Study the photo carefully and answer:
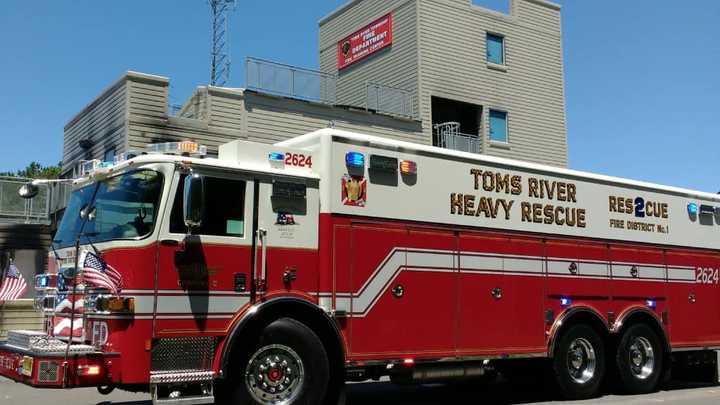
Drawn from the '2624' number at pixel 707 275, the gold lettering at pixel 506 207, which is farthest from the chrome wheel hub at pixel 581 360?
the '2624' number at pixel 707 275

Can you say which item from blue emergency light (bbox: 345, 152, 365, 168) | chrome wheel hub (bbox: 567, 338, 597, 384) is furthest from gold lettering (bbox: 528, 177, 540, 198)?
blue emergency light (bbox: 345, 152, 365, 168)

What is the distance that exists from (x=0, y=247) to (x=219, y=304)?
53.8 feet

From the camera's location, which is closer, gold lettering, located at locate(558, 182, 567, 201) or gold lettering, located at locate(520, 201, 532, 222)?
gold lettering, located at locate(520, 201, 532, 222)

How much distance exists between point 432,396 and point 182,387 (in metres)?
5.22

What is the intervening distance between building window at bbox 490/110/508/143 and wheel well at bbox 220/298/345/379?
1816 centimetres

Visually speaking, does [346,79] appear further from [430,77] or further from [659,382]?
[659,382]

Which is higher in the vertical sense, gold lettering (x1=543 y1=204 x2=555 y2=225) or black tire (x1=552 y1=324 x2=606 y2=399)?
gold lettering (x1=543 y1=204 x2=555 y2=225)

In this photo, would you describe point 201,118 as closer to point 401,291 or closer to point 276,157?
point 276,157

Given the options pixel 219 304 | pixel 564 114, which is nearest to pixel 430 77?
pixel 564 114

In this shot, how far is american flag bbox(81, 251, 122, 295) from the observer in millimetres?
6797

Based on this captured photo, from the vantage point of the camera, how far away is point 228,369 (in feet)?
23.2

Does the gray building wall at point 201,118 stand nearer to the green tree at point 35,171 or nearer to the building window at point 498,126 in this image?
the building window at point 498,126

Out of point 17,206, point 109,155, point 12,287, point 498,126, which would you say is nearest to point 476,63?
point 498,126

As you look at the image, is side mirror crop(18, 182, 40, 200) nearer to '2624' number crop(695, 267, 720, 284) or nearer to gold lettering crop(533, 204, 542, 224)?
gold lettering crop(533, 204, 542, 224)
